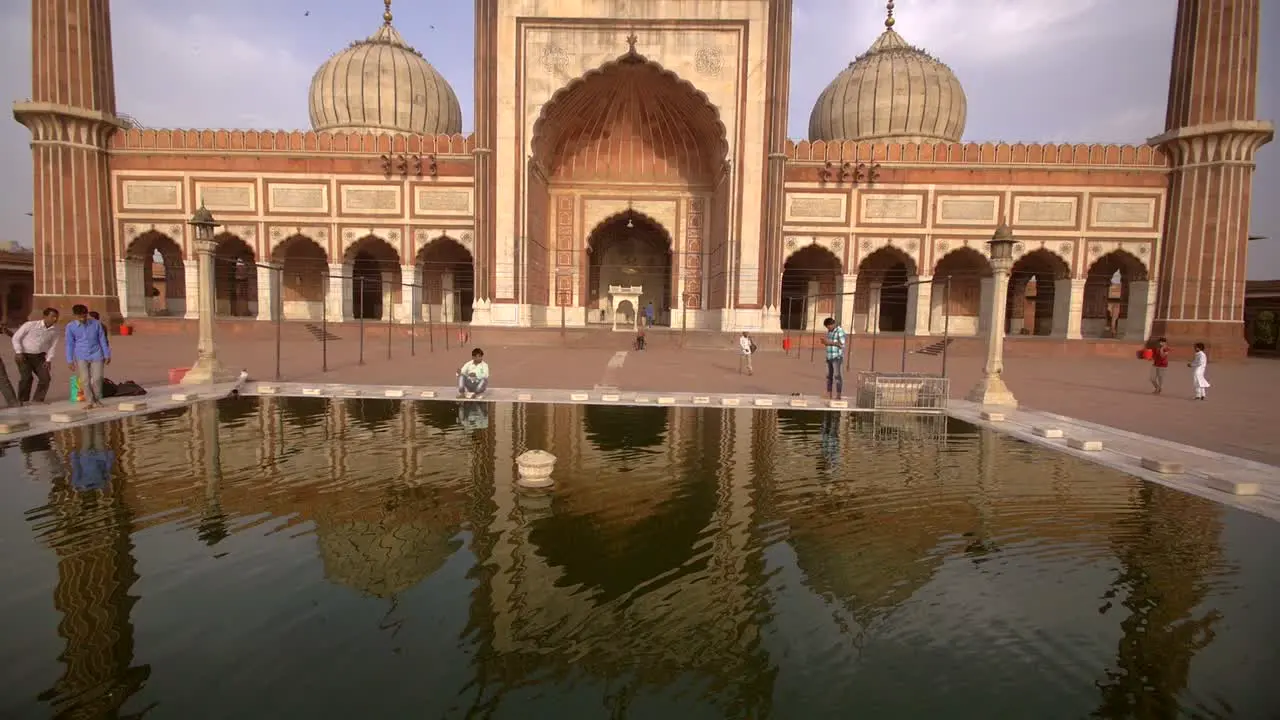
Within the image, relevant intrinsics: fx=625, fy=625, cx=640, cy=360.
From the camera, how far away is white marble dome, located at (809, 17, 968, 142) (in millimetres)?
26078

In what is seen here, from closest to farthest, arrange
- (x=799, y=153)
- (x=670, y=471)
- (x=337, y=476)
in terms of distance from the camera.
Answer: (x=337, y=476)
(x=670, y=471)
(x=799, y=153)

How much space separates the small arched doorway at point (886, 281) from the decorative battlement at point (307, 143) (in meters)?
16.4

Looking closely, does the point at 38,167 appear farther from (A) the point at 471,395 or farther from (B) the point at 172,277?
(A) the point at 471,395

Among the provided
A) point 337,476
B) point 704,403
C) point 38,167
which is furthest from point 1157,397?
point 38,167

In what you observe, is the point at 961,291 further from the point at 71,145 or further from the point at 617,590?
the point at 71,145

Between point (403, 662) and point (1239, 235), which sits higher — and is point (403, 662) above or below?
below

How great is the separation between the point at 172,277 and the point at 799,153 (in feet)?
85.2

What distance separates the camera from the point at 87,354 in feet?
23.6

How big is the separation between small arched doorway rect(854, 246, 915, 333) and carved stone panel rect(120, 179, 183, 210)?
26218 mm

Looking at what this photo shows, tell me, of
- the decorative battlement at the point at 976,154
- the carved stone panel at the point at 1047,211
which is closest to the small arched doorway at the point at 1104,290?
the carved stone panel at the point at 1047,211

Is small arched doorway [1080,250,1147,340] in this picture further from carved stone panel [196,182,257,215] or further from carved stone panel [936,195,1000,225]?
carved stone panel [196,182,257,215]

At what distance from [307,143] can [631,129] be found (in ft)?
40.6

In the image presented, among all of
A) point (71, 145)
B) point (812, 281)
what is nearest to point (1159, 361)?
point (812, 281)

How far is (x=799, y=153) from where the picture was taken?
921 inches
